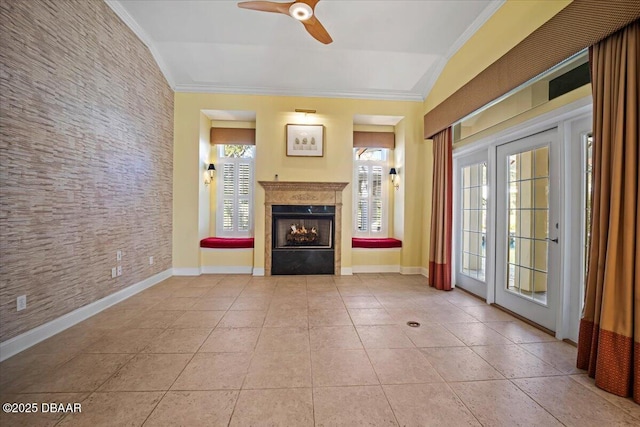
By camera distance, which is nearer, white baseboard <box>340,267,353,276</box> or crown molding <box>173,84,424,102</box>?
crown molding <box>173,84,424,102</box>

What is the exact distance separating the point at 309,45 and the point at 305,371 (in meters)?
4.32

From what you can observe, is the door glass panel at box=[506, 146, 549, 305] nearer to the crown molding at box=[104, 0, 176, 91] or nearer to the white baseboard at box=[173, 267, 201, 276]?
the white baseboard at box=[173, 267, 201, 276]

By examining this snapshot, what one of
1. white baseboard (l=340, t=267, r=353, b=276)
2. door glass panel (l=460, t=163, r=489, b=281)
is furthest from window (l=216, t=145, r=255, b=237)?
door glass panel (l=460, t=163, r=489, b=281)

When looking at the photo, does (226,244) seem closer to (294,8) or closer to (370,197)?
(370,197)

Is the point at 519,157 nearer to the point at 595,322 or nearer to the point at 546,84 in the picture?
the point at 546,84

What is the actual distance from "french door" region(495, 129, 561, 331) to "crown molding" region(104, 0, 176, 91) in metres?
5.17

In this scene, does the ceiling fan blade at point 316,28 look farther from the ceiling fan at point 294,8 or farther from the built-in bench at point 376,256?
the built-in bench at point 376,256

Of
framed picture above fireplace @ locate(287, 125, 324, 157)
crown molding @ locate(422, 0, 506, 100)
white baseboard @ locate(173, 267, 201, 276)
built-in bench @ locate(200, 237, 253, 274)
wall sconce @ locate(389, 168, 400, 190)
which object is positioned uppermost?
crown molding @ locate(422, 0, 506, 100)

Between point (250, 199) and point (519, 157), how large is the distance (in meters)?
4.51

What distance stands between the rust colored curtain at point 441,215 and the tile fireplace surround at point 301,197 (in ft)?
5.26

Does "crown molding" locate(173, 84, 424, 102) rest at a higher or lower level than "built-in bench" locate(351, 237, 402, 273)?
higher

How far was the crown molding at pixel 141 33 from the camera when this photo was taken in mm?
3294

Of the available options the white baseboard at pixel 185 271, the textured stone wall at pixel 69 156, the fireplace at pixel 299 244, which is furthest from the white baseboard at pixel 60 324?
the fireplace at pixel 299 244

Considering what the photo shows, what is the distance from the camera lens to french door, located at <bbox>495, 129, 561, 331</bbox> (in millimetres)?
2621
